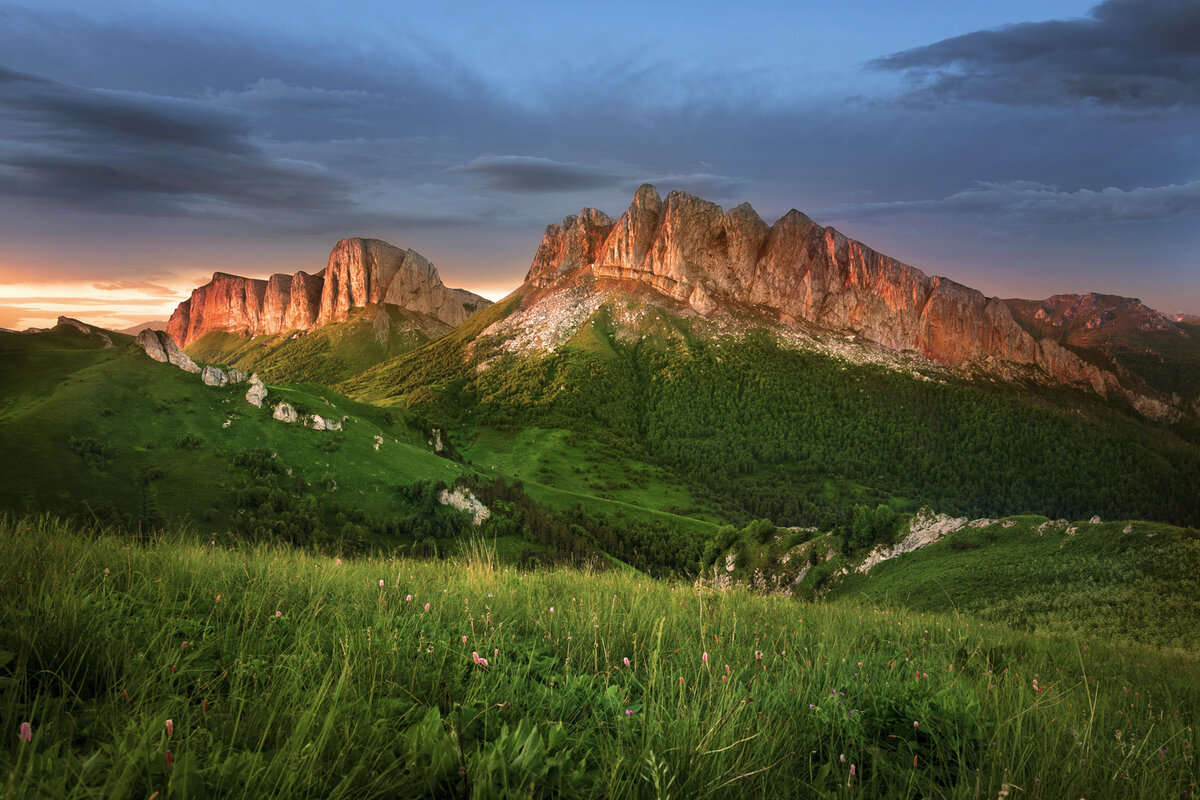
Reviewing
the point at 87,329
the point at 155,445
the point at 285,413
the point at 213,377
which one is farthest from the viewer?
the point at 87,329

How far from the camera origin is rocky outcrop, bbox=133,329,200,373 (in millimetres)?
80875

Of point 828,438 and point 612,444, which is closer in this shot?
point 612,444

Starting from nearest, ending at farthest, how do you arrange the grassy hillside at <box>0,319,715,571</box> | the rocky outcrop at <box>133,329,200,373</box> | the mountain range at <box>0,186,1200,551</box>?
1. the grassy hillside at <box>0,319,715,571</box>
2. the mountain range at <box>0,186,1200,551</box>
3. the rocky outcrop at <box>133,329,200,373</box>

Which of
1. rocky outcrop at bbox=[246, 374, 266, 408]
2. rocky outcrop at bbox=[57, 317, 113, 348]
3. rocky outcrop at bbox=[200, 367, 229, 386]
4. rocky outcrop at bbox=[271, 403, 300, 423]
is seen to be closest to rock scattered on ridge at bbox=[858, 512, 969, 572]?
rocky outcrop at bbox=[271, 403, 300, 423]

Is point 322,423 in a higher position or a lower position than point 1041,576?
higher

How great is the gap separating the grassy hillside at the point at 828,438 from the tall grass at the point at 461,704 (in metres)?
133

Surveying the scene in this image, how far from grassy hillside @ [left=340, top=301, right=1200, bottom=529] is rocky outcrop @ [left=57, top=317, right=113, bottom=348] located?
87818mm

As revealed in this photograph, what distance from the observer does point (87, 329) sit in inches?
3438

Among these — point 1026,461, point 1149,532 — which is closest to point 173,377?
point 1149,532

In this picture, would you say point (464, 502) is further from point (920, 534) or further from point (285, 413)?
point (920, 534)

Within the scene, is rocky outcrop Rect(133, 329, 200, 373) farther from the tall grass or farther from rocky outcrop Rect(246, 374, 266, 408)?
the tall grass

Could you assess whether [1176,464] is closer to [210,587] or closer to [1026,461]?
[1026,461]

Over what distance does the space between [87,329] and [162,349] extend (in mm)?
17374

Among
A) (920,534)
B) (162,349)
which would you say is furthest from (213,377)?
(920,534)
